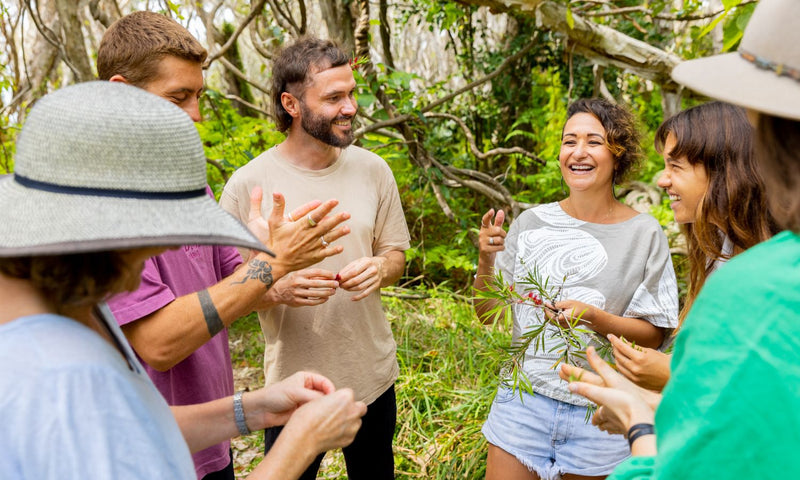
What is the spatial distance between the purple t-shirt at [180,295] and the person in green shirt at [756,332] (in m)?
1.48

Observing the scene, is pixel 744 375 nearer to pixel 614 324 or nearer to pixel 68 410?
pixel 68 410

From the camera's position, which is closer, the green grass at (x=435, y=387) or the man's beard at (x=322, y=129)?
the man's beard at (x=322, y=129)

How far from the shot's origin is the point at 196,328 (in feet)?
5.95

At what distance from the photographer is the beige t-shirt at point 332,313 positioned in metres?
2.51

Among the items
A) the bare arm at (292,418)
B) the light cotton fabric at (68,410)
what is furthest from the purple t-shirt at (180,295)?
the light cotton fabric at (68,410)

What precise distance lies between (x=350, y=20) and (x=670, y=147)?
391 centimetres

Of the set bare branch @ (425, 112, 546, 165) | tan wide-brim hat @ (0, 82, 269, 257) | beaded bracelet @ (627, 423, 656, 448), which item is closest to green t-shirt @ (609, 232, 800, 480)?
beaded bracelet @ (627, 423, 656, 448)

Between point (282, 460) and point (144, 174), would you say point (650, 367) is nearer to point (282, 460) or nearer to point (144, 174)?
point (282, 460)

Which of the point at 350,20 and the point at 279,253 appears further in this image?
the point at 350,20

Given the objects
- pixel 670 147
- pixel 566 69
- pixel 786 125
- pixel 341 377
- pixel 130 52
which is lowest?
pixel 341 377

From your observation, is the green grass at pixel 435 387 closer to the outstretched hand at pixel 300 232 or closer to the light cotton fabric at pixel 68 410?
the outstretched hand at pixel 300 232

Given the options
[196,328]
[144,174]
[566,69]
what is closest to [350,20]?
[566,69]

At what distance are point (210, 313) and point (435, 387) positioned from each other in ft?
8.36

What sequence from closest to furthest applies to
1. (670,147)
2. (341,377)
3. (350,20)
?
(670,147)
(341,377)
(350,20)
